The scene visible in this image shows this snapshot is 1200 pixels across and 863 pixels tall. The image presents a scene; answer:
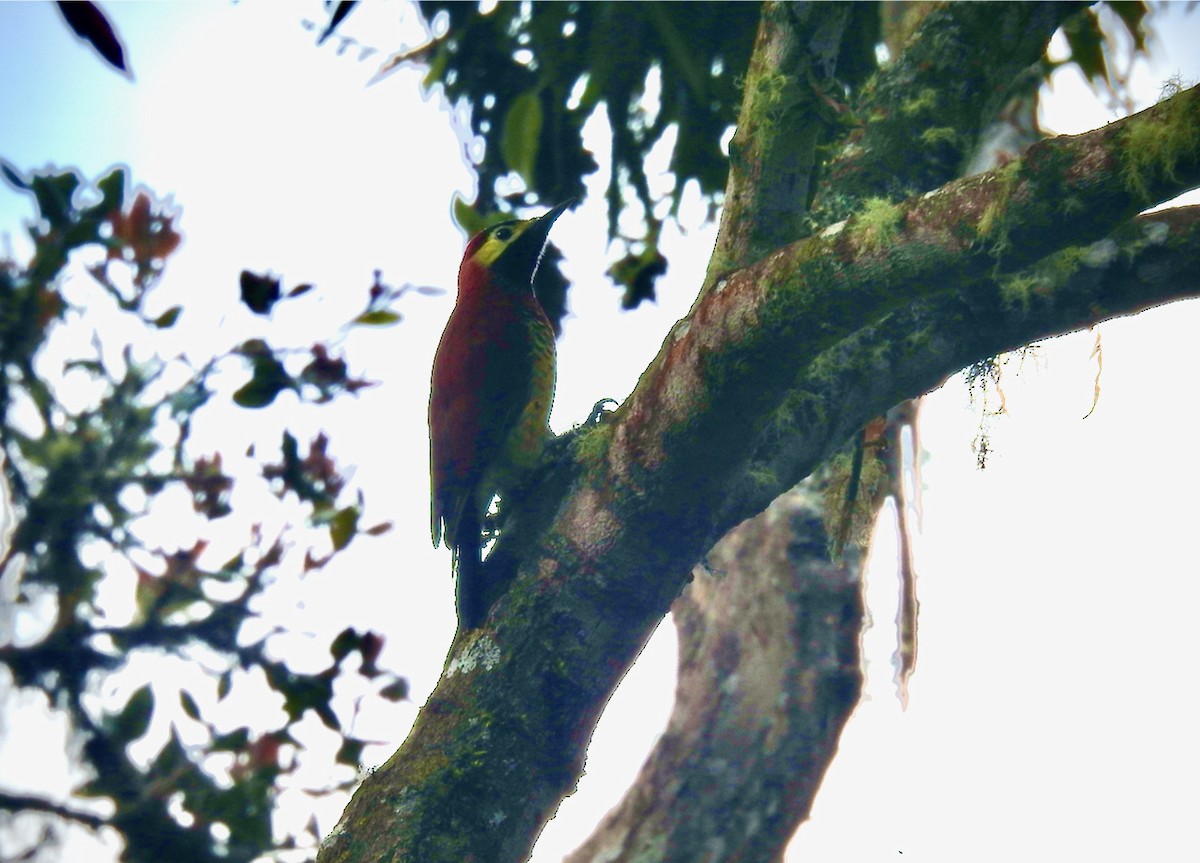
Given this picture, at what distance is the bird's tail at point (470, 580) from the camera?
240 cm

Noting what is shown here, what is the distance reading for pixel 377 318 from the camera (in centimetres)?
355

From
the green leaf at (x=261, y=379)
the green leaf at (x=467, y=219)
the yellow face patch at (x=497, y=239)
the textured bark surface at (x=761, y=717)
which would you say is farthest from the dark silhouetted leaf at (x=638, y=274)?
the green leaf at (x=261, y=379)

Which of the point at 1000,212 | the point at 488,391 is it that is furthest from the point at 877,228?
the point at 488,391

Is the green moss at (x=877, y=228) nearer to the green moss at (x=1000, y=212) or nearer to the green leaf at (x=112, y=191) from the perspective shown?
the green moss at (x=1000, y=212)

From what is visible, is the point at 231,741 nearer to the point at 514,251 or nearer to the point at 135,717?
the point at 135,717

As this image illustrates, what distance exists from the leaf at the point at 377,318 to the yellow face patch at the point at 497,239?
44 cm

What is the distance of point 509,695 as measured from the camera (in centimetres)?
221

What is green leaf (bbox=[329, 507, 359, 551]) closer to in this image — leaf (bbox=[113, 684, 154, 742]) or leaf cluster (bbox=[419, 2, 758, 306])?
leaf (bbox=[113, 684, 154, 742])

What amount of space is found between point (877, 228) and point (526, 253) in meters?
1.87

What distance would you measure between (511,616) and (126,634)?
132cm

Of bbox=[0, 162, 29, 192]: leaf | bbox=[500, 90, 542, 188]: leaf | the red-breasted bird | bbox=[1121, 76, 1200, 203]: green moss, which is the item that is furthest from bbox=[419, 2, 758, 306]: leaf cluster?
bbox=[1121, 76, 1200, 203]: green moss

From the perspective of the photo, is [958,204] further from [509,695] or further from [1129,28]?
[1129,28]

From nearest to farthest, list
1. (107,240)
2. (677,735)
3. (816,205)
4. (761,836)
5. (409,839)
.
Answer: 1. (409,839)
2. (816,205)
3. (107,240)
4. (761,836)
5. (677,735)

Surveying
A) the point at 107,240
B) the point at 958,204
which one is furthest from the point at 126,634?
the point at 958,204
